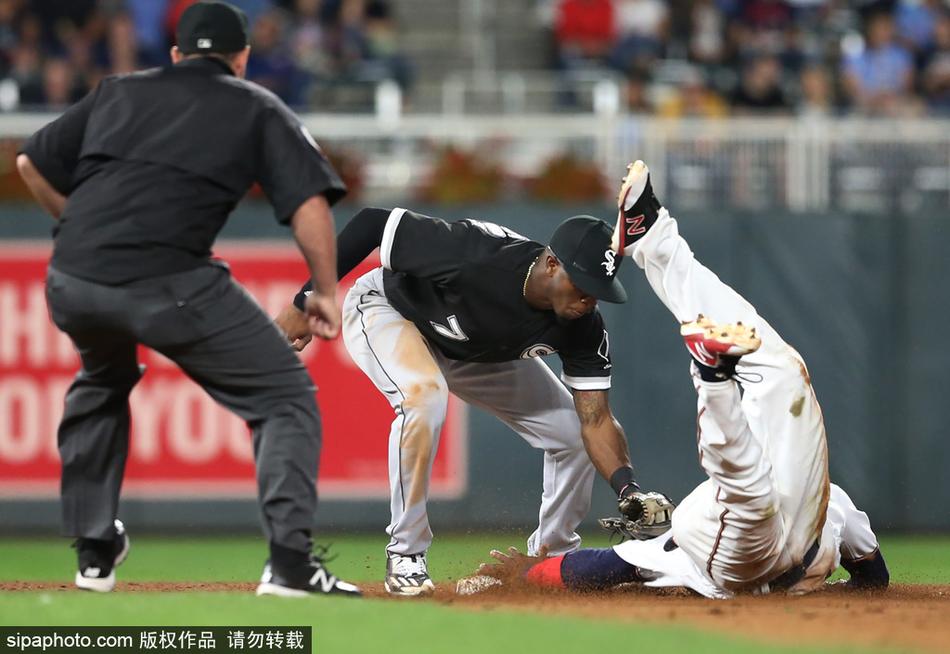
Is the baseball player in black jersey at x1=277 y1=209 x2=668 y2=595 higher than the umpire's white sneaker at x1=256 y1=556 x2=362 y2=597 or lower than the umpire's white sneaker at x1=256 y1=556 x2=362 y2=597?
higher

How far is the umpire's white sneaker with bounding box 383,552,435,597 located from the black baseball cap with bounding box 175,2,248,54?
2514 millimetres

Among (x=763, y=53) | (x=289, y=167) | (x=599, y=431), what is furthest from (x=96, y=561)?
(x=763, y=53)

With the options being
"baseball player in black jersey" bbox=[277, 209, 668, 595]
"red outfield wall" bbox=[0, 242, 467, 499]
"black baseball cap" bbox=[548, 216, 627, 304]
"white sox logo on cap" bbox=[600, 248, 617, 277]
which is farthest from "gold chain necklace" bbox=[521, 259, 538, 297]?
"red outfield wall" bbox=[0, 242, 467, 499]

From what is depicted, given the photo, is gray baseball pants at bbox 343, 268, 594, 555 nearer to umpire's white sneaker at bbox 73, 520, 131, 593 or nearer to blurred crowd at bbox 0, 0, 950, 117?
umpire's white sneaker at bbox 73, 520, 131, 593

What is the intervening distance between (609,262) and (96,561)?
8.45 ft

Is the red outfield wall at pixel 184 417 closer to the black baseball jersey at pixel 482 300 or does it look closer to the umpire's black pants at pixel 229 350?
the black baseball jersey at pixel 482 300

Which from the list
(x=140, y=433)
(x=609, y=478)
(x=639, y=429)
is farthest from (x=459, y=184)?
(x=609, y=478)

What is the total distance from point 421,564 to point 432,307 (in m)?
1.23

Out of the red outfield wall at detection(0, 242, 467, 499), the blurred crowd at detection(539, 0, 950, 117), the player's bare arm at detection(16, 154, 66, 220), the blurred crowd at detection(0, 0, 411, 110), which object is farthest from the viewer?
the blurred crowd at detection(539, 0, 950, 117)

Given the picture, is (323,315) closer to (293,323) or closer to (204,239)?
(204,239)

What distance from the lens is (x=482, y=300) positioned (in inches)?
266

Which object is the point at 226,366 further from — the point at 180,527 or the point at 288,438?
the point at 180,527

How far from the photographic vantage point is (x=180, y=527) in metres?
10.6

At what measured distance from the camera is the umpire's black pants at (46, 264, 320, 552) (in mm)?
5383
